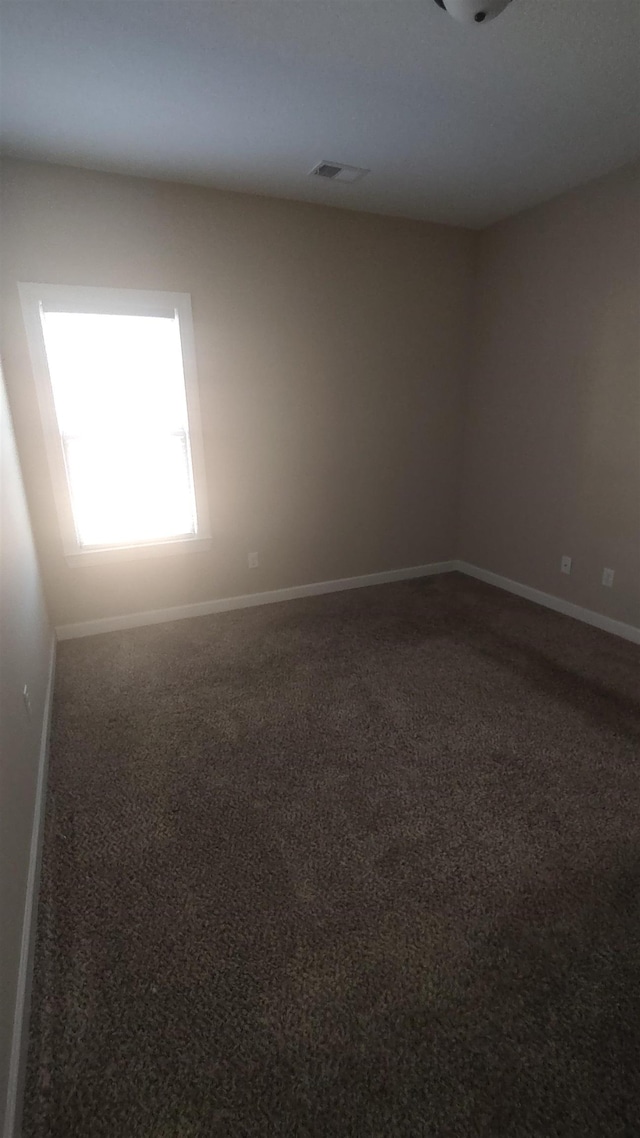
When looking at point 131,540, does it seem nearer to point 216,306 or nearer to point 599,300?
point 216,306

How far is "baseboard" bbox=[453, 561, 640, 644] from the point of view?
3260 mm

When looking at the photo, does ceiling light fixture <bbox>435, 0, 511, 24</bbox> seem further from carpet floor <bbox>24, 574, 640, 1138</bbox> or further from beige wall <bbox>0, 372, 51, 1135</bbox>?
carpet floor <bbox>24, 574, 640, 1138</bbox>

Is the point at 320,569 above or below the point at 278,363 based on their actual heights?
below

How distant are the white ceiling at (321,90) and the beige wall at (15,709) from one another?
4.32 ft

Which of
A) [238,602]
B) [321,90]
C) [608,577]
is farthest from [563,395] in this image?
[238,602]

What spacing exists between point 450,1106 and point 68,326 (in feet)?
11.6

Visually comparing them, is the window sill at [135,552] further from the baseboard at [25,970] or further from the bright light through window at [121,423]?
the baseboard at [25,970]

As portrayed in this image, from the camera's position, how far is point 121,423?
316cm

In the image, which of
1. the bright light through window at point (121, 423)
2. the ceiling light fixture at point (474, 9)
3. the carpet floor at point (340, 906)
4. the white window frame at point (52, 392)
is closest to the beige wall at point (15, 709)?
the carpet floor at point (340, 906)

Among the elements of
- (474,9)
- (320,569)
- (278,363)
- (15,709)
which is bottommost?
(320,569)

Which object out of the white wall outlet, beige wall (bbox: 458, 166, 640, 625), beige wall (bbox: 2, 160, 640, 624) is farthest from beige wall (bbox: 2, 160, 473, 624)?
the white wall outlet

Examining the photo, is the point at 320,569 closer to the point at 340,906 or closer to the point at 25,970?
the point at 340,906

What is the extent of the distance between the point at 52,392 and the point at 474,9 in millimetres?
2496

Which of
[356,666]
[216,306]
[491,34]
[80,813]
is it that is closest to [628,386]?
→ [491,34]
